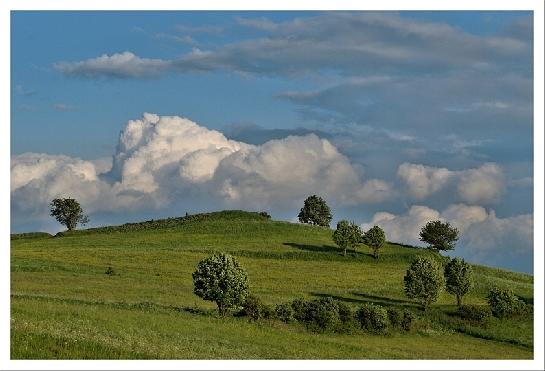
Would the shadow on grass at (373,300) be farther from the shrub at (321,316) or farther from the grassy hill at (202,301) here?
the shrub at (321,316)

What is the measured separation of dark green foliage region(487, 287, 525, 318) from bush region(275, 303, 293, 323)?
29332 millimetres

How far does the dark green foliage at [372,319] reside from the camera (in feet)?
233

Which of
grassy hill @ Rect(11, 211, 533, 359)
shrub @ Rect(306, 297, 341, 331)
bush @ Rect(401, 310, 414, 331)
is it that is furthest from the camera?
bush @ Rect(401, 310, 414, 331)

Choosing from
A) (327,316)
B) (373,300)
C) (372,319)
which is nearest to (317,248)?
(373,300)

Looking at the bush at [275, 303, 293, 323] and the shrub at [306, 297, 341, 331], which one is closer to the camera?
the bush at [275, 303, 293, 323]

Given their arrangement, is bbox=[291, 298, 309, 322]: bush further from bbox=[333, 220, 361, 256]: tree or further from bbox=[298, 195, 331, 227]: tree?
bbox=[298, 195, 331, 227]: tree

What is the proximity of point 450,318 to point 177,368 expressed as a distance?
199 feet

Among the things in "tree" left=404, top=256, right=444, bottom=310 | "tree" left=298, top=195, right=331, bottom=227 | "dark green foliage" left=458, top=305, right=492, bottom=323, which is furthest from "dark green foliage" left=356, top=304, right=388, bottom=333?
"tree" left=298, top=195, right=331, bottom=227

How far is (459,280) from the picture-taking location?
92625 millimetres

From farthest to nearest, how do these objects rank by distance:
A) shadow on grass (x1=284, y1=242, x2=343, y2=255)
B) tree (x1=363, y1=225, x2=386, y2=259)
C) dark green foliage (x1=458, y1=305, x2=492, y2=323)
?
1. shadow on grass (x1=284, y1=242, x2=343, y2=255)
2. tree (x1=363, y1=225, x2=386, y2=259)
3. dark green foliage (x1=458, y1=305, x2=492, y2=323)

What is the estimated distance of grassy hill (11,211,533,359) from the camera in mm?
43569

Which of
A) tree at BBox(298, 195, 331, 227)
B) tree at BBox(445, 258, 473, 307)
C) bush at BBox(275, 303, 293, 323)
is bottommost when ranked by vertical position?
bush at BBox(275, 303, 293, 323)
